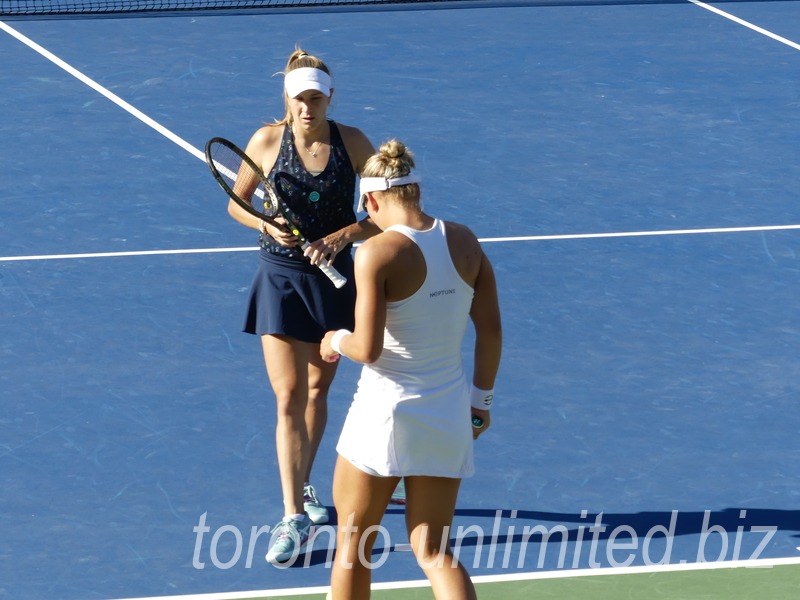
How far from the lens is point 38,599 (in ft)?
17.0

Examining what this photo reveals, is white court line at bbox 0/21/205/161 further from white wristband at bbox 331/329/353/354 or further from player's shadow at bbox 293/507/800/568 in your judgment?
white wristband at bbox 331/329/353/354

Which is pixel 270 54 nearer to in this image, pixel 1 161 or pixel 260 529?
pixel 1 161

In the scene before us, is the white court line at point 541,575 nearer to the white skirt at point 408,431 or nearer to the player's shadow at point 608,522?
the player's shadow at point 608,522

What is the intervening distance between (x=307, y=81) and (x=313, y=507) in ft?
6.40

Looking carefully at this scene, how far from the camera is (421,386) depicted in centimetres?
447

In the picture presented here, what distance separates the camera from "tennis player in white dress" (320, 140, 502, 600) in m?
4.37

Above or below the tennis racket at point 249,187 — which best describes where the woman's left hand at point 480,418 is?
below

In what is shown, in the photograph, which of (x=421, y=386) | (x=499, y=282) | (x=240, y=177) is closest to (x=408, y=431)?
(x=421, y=386)

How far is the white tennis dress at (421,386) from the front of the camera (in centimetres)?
441

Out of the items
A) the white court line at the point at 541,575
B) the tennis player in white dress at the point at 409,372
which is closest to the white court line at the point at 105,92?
the white court line at the point at 541,575

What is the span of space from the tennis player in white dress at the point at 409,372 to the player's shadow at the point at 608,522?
45.1 inches

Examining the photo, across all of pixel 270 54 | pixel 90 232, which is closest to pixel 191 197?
pixel 90 232

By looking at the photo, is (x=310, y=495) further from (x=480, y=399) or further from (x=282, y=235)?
(x=480, y=399)

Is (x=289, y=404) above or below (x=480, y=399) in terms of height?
below
